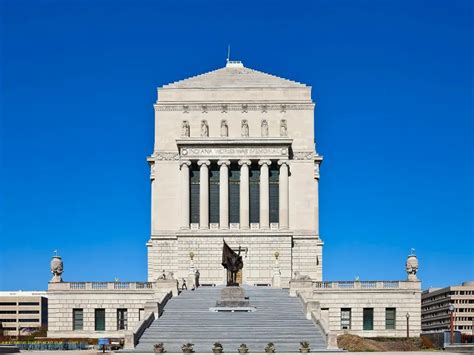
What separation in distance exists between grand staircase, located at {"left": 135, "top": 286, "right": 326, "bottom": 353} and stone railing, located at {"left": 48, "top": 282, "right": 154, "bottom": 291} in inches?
353

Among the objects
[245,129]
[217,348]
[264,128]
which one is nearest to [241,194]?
[245,129]

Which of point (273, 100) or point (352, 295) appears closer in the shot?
point (352, 295)

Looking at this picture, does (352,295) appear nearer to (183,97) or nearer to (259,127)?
(259,127)

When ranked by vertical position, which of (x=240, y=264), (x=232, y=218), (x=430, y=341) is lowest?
(x=430, y=341)

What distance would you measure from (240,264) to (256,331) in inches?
446

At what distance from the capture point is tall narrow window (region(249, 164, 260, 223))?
101562 millimetres

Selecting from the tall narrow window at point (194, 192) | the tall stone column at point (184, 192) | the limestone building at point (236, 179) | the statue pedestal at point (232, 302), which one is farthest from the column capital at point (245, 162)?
the statue pedestal at point (232, 302)

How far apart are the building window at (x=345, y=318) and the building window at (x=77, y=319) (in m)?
23.8

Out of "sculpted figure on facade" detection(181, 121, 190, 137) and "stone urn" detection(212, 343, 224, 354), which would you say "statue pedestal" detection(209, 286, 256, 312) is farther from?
"sculpted figure on facade" detection(181, 121, 190, 137)

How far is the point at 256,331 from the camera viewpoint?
6838cm

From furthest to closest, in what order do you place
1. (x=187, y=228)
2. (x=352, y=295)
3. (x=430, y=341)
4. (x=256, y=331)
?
(x=187, y=228), (x=352, y=295), (x=430, y=341), (x=256, y=331)

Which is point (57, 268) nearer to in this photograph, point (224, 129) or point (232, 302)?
point (232, 302)

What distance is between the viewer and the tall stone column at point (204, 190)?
330 ft

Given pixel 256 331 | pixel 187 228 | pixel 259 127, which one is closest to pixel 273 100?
pixel 259 127
